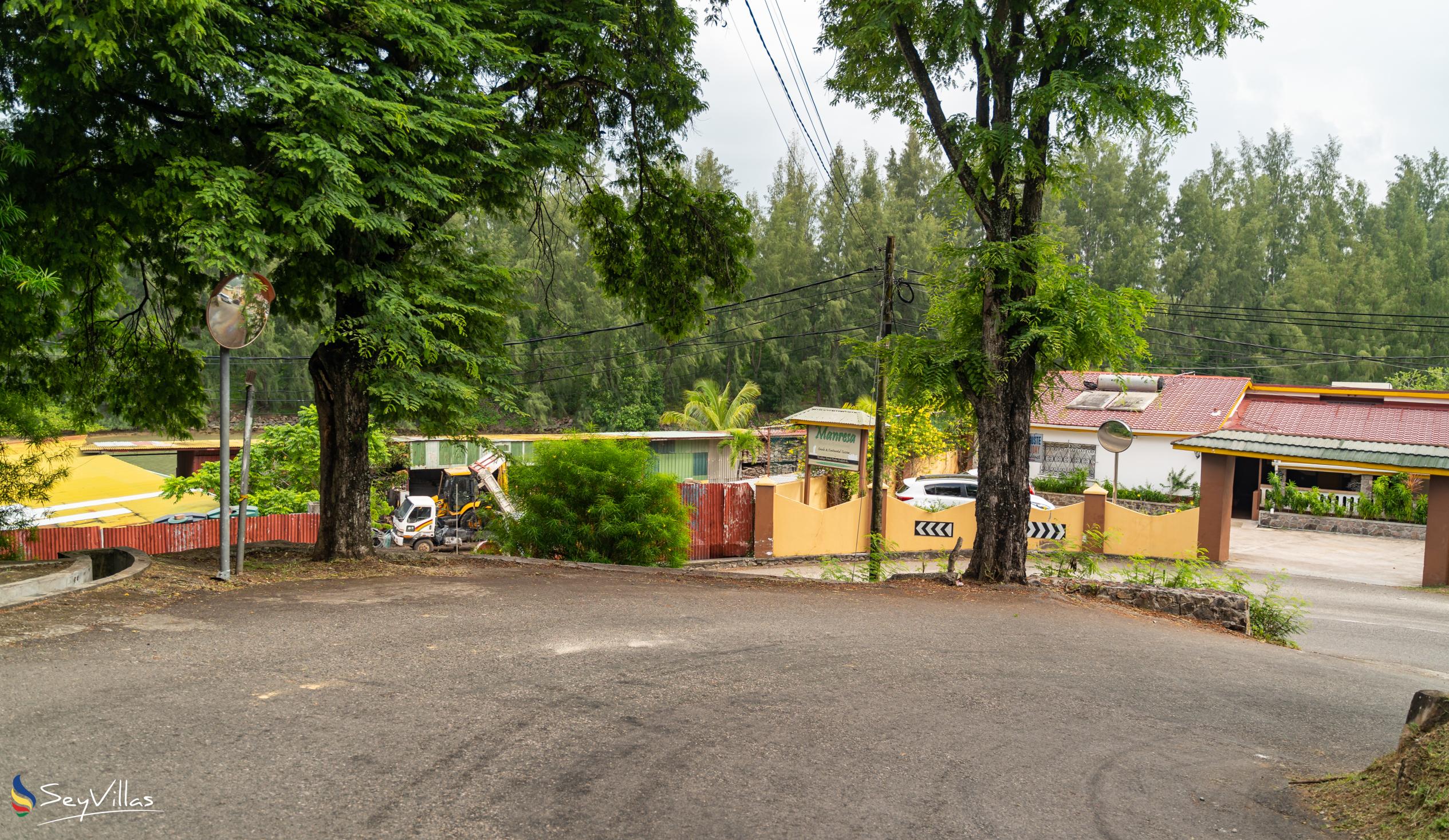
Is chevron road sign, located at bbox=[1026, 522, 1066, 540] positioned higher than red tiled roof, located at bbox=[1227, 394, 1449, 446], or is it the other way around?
red tiled roof, located at bbox=[1227, 394, 1449, 446]

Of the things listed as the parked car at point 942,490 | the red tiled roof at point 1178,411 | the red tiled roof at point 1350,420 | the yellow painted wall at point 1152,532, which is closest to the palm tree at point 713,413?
the red tiled roof at point 1178,411

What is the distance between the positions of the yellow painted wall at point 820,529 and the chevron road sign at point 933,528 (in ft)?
3.92

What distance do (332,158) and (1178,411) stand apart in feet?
103

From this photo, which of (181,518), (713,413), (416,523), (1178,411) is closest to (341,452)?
(181,518)

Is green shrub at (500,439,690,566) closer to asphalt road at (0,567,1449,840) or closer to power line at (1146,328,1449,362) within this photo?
asphalt road at (0,567,1449,840)

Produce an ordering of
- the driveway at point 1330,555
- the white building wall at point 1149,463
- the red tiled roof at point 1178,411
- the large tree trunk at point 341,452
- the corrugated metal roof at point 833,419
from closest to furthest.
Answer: the large tree trunk at point 341,452 < the driveway at point 1330,555 < the corrugated metal roof at point 833,419 < the white building wall at point 1149,463 < the red tiled roof at point 1178,411

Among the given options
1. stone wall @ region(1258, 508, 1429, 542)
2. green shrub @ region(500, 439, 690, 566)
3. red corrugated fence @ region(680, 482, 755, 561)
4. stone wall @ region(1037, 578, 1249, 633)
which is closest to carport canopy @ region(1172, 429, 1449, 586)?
stone wall @ region(1258, 508, 1429, 542)

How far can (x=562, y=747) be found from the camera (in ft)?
15.7

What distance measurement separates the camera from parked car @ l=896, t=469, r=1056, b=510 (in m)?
23.7

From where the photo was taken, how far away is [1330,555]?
21.0 metres

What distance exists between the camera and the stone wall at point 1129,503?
27703mm

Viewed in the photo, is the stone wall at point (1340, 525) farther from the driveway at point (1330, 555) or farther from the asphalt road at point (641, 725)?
the asphalt road at point (641, 725)

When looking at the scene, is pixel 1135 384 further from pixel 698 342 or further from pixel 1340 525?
pixel 698 342

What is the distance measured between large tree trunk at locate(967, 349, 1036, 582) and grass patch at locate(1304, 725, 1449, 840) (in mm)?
7106
